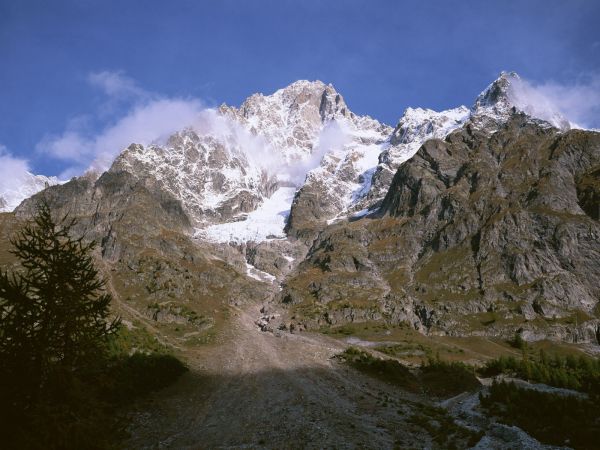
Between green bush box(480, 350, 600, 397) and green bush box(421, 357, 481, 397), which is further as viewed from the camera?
green bush box(421, 357, 481, 397)

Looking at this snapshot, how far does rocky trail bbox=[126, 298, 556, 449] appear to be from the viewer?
35625 millimetres

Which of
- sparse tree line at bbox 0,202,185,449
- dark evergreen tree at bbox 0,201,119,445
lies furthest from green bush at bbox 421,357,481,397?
dark evergreen tree at bbox 0,201,119,445

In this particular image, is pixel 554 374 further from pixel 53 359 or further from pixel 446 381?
pixel 53 359

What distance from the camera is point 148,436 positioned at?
→ 37.2m

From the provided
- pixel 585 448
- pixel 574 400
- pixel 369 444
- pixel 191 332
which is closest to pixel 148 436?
pixel 369 444

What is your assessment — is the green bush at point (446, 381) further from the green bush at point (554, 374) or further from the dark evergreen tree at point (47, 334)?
the dark evergreen tree at point (47, 334)

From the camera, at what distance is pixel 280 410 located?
45438mm

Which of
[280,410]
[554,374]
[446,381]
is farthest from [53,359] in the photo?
[554,374]

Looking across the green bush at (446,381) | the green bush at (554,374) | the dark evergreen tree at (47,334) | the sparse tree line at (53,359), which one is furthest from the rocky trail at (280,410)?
the dark evergreen tree at (47,334)

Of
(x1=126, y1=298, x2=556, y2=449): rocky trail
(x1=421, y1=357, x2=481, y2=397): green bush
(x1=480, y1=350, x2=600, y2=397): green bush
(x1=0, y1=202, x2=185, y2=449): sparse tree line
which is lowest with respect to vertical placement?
(x1=126, y1=298, x2=556, y2=449): rocky trail

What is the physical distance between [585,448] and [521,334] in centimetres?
14645

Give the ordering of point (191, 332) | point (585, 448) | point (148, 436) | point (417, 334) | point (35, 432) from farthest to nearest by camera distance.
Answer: point (417, 334)
point (191, 332)
point (148, 436)
point (585, 448)
point (35, 432)

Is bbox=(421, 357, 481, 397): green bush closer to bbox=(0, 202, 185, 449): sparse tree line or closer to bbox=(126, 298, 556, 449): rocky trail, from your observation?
bbox=(126, 298, 556, 449): rocky trail

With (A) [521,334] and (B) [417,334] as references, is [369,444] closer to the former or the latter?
(B) [417,334]
